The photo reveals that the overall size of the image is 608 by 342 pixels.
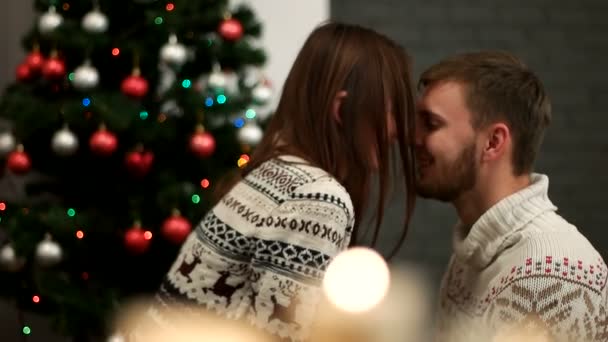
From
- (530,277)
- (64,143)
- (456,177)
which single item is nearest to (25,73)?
(64,143)

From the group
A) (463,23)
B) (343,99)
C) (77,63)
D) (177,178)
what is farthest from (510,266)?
(463,23)

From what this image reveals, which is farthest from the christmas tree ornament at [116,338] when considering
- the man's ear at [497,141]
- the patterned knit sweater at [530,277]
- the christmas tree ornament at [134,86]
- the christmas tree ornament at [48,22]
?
the man's ear at [497,141]

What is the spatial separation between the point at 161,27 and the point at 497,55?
1227 mm

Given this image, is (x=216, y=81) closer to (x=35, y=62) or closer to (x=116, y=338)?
(x=35, y=62)

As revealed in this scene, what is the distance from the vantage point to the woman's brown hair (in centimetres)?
135

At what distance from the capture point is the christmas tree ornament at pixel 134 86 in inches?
100

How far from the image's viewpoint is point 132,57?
263 cm

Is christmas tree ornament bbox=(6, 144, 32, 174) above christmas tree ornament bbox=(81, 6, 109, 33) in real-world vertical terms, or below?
below

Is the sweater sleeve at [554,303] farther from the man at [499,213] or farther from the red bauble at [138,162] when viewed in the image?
the red bauble at [138,162]

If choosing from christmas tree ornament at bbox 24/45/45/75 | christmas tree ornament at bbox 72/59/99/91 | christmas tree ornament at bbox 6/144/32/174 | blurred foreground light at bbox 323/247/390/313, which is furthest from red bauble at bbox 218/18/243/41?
blurred foreground light at bbox 323/247/390/313

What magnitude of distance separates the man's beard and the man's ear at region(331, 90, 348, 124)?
38 cm

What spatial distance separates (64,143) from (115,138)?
0.47ft

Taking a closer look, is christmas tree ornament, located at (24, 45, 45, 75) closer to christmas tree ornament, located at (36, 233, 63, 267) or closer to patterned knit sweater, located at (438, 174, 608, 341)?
christmas tree ornament, located at (36, 233, 63, 267)

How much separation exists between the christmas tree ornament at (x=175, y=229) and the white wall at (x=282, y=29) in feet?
3.17
